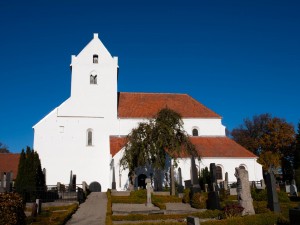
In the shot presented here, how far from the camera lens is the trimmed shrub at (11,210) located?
10110 mm

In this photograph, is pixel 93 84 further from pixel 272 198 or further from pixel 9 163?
pixel 272 198

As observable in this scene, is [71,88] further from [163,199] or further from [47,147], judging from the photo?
[163,199]

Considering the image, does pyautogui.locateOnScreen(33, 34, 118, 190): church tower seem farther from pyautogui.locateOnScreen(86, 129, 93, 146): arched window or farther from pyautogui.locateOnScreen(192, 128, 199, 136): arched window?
pyautogui.locateOnScreen(192, 128, 199, 136): arched window

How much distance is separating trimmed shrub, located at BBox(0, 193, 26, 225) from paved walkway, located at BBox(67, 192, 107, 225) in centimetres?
452

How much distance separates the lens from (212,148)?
36.3 meters

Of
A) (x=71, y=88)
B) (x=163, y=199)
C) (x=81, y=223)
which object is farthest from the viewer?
(x=71, y=88)

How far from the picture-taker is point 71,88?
37156 mm

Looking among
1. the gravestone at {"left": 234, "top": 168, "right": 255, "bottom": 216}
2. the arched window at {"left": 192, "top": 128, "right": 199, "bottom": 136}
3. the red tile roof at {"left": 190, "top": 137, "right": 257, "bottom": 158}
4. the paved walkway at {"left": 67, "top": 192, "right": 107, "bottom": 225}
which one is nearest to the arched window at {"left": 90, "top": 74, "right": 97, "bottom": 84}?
the arched window at {"left": 192, "top": 128, "right": 199, "bottom": 136}

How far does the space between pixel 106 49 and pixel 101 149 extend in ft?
39.6

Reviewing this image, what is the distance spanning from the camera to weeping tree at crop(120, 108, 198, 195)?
95.2 feet

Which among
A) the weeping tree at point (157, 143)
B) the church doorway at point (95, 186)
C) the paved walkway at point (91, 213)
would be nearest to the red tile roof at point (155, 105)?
the church doorway at point (95, 186)

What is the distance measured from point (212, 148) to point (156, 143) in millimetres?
9801

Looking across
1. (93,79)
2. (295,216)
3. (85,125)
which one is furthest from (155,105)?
(295,216)

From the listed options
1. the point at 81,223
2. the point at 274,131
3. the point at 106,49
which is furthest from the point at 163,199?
the point at 274,131
